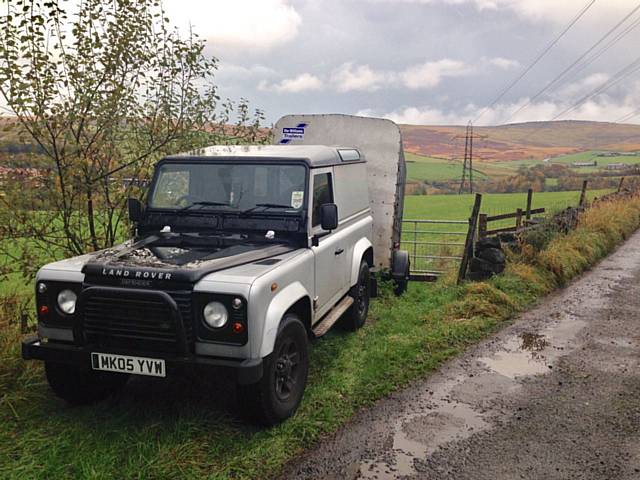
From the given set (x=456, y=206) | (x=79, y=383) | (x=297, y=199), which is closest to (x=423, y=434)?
(x=297, y=199)

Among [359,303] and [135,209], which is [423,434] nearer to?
[359,303]

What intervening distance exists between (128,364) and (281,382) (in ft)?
4.03

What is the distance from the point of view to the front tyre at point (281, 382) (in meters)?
4.26

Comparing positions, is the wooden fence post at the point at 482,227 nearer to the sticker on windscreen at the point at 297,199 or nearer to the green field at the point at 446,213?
the green field at the point at 446,213

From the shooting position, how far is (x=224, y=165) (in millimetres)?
5574

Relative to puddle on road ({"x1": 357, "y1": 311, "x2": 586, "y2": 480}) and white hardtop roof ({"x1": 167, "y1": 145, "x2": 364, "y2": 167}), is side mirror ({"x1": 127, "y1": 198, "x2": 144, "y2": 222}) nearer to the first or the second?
white hardtop roof ({"x1": 167, "y1": 145, "x2": 364, "y2": 167})

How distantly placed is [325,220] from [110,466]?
8.99 ft

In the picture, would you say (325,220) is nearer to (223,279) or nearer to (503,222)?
(223,279)

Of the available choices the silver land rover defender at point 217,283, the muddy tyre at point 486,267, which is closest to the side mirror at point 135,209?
the silver land rover defender at point 217,283

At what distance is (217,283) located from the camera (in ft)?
13.2

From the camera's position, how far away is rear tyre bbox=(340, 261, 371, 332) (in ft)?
23.5

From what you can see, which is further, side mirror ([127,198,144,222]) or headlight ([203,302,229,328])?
side mirror ([127,198,144,222])

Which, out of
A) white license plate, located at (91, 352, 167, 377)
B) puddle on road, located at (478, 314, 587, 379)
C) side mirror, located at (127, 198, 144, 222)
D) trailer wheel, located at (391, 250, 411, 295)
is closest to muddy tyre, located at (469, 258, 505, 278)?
trailer wheel, located at (391, 250, 411, 295)

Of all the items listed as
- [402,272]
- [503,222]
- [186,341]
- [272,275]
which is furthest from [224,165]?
[503,222]
